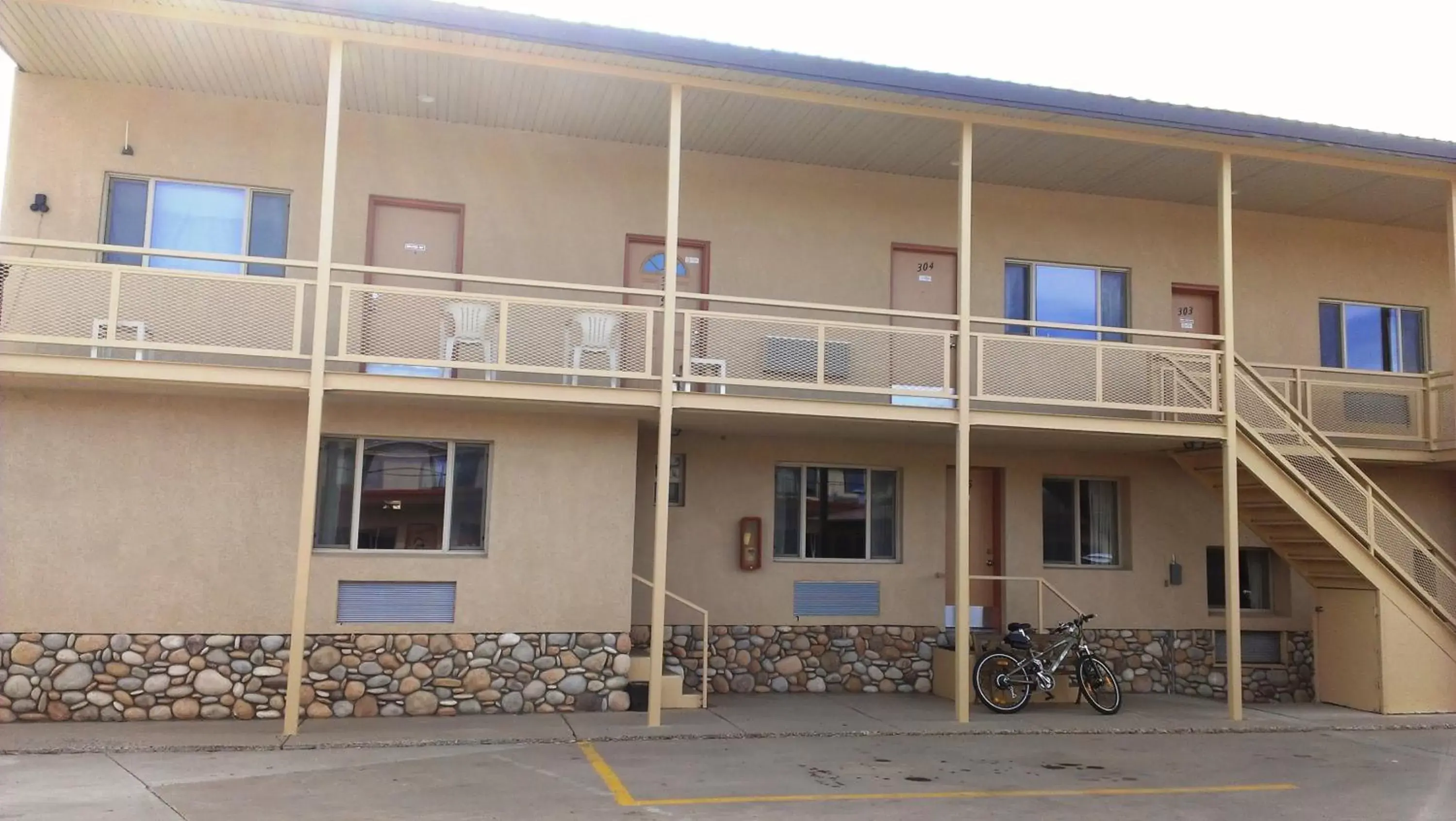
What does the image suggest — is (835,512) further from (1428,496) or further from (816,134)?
(1428,496)

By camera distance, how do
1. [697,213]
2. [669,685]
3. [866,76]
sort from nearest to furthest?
[866,76] < [669,685] < [697,213]

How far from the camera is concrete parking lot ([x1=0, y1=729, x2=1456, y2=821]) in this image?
7781 millimetres

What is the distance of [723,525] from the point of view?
1347 centimetres

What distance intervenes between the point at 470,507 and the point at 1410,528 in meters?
11.4

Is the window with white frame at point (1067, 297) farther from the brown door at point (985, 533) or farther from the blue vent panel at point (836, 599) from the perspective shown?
the blue vent panel at point (836, 599)

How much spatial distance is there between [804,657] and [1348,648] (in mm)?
6475

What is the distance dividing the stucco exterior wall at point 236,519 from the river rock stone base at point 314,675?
14cm

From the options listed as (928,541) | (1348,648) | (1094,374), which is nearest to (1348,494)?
(1348,648)

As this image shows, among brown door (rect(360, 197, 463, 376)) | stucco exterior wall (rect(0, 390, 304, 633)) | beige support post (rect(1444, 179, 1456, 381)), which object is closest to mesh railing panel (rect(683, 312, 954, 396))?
brown door (rect(360, 197, 463, 376))

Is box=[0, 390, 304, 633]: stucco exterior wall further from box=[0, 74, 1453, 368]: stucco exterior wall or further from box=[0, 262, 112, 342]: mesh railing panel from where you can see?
box=[0, 74, 1453, 368]: stucco exterior wall

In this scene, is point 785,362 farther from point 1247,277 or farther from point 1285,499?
point 1247,277

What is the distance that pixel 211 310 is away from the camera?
10.6 metres

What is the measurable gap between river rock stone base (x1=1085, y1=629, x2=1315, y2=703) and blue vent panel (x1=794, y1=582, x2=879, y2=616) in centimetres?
296

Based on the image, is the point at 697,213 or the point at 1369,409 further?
the point at 1369,409
